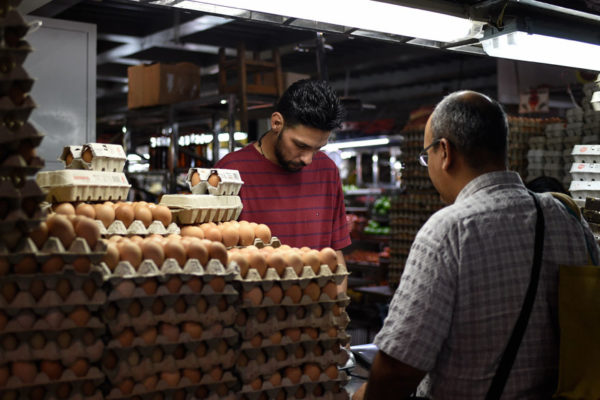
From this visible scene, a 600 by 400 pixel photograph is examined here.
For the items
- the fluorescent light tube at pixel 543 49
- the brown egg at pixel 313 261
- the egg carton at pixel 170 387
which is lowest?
the egg carton at pixel 170 387

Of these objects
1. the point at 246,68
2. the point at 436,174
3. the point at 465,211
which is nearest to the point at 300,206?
the point at 436,174

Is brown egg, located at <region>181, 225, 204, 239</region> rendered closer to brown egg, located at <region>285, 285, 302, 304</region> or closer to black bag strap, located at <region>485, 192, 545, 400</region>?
brown egg, located at <region>285, 285, 302, 304</region>

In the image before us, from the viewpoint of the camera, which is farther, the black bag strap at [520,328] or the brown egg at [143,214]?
the brown egg at [143,214]

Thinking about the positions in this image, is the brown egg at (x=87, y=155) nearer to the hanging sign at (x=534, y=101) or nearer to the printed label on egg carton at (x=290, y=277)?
the printed label on egg carton at (x=290, y=277)

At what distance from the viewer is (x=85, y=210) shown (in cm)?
239

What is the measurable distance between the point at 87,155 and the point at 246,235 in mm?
771

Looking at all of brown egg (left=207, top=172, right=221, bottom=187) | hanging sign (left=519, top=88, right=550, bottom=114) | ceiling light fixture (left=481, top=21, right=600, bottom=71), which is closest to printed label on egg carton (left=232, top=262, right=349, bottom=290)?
brown egg (left=207, top=172, right=221, bottom=187)

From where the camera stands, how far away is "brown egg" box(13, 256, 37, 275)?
1916mm

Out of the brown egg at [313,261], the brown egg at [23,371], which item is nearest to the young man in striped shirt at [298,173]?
the brown egg at [313,261]

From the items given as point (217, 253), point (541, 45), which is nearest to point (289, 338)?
point (217, 253)

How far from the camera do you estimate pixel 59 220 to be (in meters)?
2.00

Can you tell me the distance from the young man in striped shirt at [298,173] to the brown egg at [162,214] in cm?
100

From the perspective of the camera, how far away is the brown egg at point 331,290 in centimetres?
238

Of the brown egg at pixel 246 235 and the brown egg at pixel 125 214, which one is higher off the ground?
the brown egg at pixel 125 214
